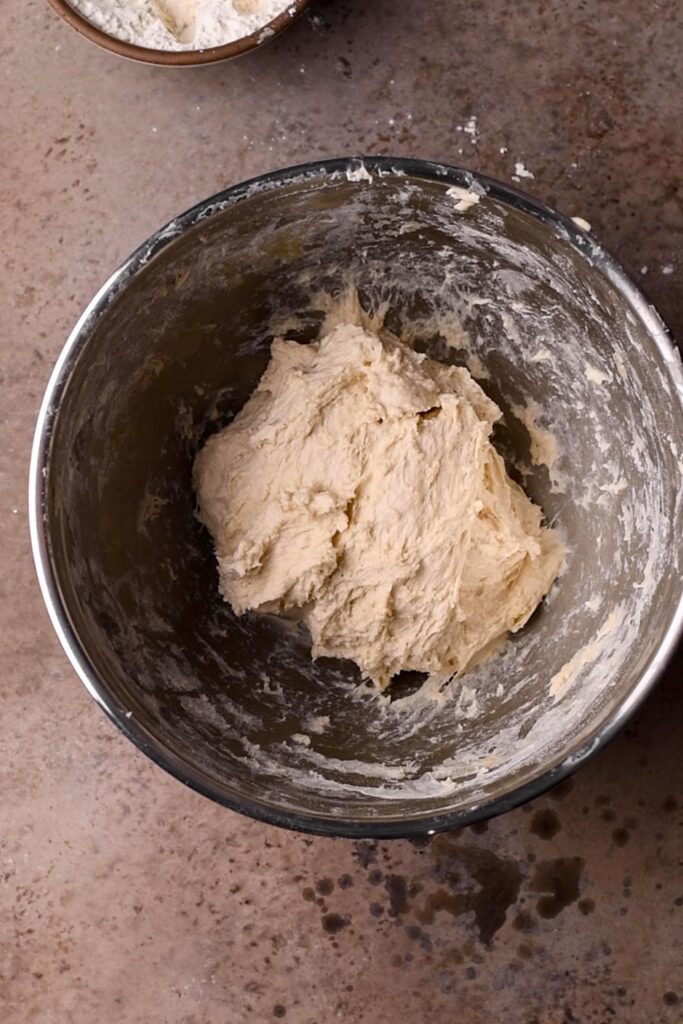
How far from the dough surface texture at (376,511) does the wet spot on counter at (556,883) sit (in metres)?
0.45

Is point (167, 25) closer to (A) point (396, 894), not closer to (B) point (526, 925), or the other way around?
(A) point (396, 894)

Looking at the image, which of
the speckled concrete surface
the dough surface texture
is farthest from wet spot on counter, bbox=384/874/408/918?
the dough surface texture

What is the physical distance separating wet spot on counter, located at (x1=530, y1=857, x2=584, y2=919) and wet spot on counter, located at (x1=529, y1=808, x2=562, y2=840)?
1.9 inches

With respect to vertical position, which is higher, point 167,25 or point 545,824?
point 167,25

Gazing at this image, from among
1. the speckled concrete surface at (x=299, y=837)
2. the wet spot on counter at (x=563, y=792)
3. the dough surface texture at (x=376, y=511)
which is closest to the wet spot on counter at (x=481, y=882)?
the speckled concrete surface at (x=299, y=837)

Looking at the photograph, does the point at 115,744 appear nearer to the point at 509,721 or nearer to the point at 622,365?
the point at 509,721

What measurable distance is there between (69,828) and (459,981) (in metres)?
0.78

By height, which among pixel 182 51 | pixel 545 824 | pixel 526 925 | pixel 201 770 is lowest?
pixel 526 925

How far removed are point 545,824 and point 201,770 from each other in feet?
Answer: 2.37

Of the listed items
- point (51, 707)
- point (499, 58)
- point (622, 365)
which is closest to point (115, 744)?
point (51, 707)

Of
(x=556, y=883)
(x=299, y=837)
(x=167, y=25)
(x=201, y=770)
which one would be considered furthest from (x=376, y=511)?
(x=167, y=25)

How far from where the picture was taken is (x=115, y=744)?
1862mm

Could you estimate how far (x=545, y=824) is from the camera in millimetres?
1836

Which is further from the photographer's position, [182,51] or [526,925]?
[526,925]
